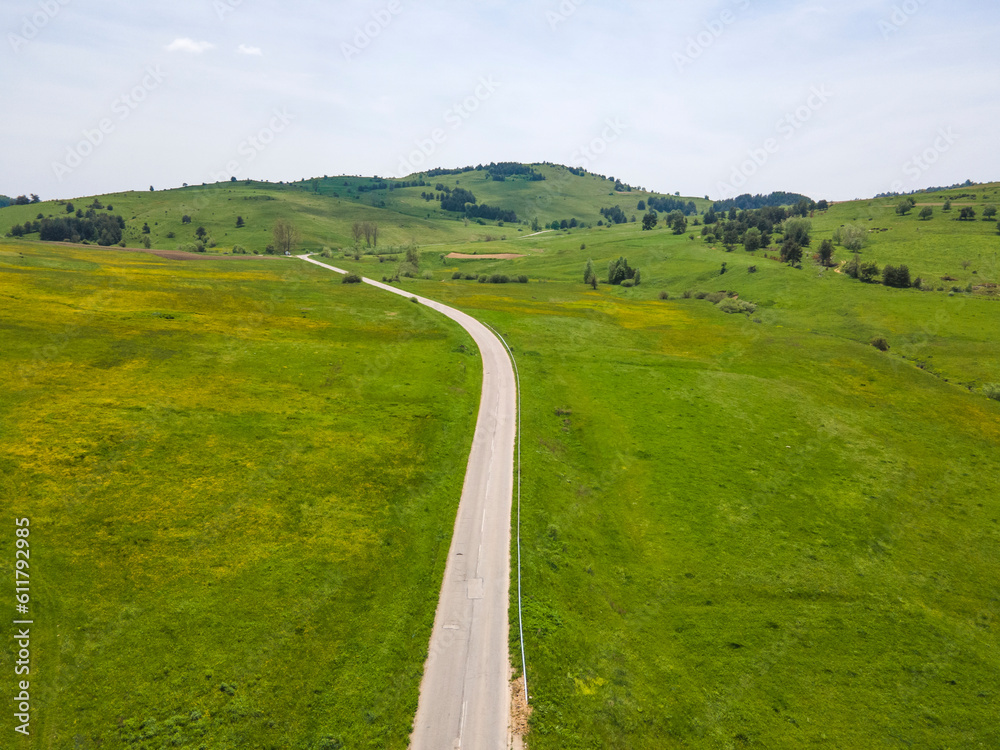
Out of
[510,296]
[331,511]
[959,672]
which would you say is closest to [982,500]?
[959,672]

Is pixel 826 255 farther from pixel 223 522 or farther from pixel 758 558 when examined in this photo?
pixel 223 522

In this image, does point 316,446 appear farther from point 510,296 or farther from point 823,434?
point 510,296

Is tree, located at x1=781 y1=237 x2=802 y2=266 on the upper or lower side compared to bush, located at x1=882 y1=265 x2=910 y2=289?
upper

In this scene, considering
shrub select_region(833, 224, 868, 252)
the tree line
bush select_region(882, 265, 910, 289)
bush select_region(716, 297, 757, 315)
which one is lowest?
bush select_region(716, 297, 757, 315)

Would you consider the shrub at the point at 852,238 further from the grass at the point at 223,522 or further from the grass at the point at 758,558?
the grass at the point at 223,522

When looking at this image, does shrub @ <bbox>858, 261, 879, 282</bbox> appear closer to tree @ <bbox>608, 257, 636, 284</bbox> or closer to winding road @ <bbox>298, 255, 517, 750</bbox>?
tree @ <bbox>608, 257, 636, 284</bbox>

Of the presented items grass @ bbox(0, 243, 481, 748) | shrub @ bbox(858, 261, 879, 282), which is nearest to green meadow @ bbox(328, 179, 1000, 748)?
grass @ bbox(0, 243, 481, 748)
